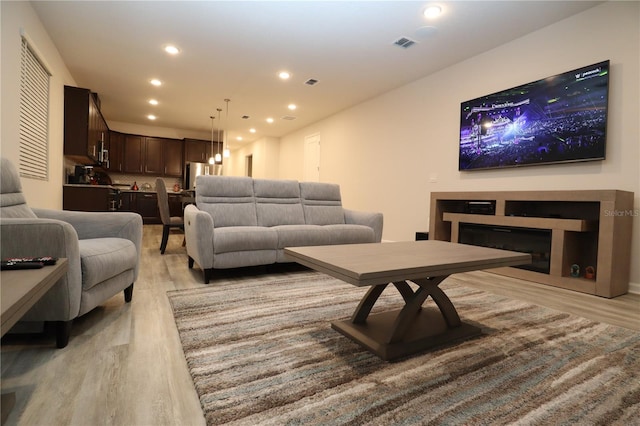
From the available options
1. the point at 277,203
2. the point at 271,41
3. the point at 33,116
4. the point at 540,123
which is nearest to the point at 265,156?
the point at 271,41

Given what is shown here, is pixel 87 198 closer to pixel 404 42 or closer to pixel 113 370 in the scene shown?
Answer: pixel 113 370

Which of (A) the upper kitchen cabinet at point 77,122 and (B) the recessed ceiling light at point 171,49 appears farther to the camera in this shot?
(A) the upper kitchen cabinet at point 77,122

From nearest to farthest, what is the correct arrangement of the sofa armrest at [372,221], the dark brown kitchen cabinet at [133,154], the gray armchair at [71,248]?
the gray armchair at [71,248] → the sofa armrest at [372,221] → the dark brown kitchen cabinet at [133,154]

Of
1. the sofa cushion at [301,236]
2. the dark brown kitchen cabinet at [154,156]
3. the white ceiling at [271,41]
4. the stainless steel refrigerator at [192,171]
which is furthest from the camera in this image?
the stainless steel refrigerator at [192,171]

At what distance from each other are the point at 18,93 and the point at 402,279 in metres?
3.58

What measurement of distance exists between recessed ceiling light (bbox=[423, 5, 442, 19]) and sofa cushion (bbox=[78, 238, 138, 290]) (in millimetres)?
3162

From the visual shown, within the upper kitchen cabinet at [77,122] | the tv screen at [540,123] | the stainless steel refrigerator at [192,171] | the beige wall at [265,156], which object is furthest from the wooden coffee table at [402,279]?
the beige wall at [265,156]

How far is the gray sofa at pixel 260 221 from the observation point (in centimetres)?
260

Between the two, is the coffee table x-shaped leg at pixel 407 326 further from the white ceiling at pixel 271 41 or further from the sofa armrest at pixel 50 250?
the white ceiling at pixel 271 41

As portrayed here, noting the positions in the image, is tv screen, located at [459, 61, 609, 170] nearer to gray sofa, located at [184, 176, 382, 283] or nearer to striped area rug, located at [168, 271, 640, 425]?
gray sofa, located at [184, 176, 382, 283]

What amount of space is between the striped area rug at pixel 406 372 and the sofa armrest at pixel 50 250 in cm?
52

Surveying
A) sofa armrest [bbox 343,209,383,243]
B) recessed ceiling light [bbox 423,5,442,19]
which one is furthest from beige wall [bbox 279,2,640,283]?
sofa armrest [bbox 343,209,383,243]

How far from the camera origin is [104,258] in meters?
1.62

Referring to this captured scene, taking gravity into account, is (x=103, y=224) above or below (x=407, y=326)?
above
